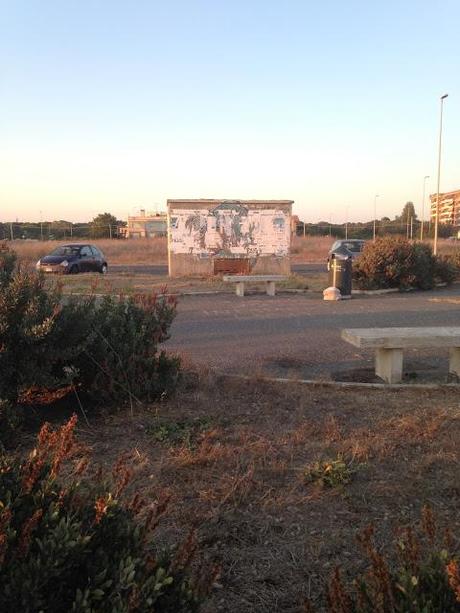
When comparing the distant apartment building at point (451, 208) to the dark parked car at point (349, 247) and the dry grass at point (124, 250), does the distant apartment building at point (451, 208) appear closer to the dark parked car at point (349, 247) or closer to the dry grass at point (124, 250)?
the dry grass at point (124, 250)

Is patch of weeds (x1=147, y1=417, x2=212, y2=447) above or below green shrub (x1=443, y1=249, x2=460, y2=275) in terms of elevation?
below

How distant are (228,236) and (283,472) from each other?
57.7ft

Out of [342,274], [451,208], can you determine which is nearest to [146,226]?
[451,208]

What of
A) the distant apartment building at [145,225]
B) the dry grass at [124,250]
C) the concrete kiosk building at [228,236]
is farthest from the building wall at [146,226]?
the concrete kiosk building at [228,236]

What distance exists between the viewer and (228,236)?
20922mm

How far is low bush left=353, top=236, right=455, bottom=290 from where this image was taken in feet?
54.0

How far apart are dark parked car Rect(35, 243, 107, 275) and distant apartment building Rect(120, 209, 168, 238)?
39.7m

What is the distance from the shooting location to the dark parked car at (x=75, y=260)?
77.4 ft

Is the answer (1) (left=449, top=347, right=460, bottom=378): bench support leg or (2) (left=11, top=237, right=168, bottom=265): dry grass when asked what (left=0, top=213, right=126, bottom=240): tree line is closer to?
(2) (left=11, top=237, right=168, bottom=265): dry grass

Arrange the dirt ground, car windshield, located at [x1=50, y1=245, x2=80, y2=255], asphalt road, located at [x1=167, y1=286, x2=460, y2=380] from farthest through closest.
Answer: car windshield, located at [x1=50, y1=245, x2=80, y2=255] → asphalt road, located at [x1=167, y1=286, x2=460, y2=380] → the dirt ground

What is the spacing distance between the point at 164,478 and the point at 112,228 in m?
49.6

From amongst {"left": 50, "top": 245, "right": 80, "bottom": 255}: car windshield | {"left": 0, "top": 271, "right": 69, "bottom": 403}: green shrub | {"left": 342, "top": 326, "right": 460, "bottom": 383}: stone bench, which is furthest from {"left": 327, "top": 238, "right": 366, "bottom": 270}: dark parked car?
{"left": 0, "top": 271, "right": 69, "bottom": 403}: green shrub

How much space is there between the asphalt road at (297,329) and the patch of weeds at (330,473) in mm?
2803

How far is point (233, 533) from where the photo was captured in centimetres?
302
